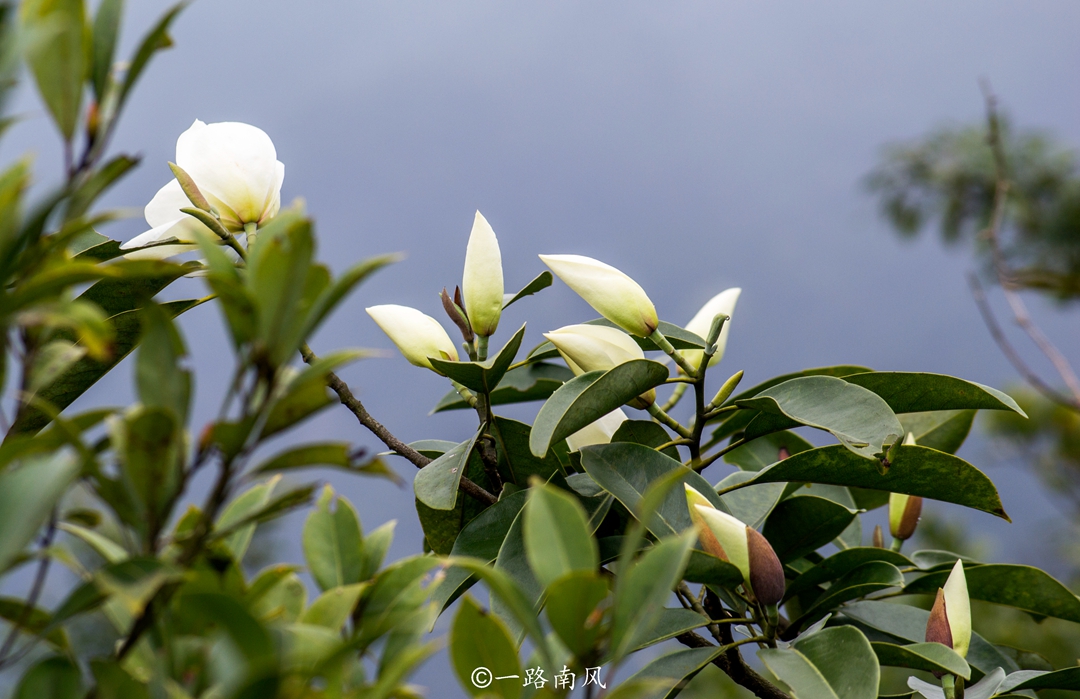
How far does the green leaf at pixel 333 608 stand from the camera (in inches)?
10.2

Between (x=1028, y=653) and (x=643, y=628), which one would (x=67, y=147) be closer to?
(x=643, y=628)

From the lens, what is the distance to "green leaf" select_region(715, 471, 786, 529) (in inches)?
23.6

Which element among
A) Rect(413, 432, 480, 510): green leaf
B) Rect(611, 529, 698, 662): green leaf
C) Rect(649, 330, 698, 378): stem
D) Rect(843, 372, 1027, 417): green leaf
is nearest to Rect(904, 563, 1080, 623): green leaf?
Rect(843, 372, 1027, 417): green leaf

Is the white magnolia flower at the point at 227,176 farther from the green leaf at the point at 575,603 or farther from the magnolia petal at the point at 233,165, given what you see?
the green leaf at the point at 575,603

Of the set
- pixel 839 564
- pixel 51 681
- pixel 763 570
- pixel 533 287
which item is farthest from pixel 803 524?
pixel 51 681

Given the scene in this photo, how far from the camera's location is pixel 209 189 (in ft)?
1.73

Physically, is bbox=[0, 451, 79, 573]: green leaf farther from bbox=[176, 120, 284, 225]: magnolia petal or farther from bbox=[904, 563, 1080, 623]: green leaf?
bbox=[904, 563, 1080, 623]: green leaf

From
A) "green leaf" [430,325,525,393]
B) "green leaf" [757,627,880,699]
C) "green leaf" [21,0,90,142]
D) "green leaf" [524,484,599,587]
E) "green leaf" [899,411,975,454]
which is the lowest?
"green leaf" [757,627,880,699]

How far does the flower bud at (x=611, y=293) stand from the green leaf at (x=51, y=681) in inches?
13.8

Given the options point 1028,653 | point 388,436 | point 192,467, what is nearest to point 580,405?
point 388,436

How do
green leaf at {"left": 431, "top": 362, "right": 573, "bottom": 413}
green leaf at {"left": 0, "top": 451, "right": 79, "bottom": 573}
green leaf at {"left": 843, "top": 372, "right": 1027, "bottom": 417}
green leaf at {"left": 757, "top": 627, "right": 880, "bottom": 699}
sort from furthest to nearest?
green leaf at {"left": 431, "top": 362, "right": 573, "bottom": 413} < green leaf at {"left": 843, "top": 372, "right": 1027, "bottom": 417} < green leaf at {"left": 757, "top": 627, "right": 880, "bottom": 699} < green leaf at {"left": 0, "top": 451, "right": 79, "bottom": 573}

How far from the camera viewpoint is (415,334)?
0.55m

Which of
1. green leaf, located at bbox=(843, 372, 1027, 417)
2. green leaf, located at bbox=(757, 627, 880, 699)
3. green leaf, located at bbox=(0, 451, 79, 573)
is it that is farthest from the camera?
green leaf, located at bbox=(843, 372, 1027, 417)

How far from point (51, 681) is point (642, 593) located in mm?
163
